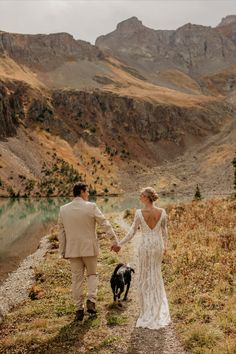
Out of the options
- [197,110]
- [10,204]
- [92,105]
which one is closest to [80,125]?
[92,105]

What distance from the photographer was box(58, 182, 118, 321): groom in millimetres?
12281

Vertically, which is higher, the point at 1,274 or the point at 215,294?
the point at 215,294

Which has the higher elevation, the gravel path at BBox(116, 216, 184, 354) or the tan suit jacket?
the tan suit jacket

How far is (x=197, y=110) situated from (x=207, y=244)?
175 metres

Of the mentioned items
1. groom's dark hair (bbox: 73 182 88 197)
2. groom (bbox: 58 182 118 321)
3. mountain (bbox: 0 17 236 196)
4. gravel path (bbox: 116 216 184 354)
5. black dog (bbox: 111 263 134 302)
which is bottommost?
gravel path (bbox: 116 216 184 354)

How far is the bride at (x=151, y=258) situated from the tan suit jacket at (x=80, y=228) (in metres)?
1.02

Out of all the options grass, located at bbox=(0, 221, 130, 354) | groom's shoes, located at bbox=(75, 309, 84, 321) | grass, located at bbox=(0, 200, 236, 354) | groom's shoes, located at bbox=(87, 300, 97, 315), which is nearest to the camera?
grass, located at bbox=(0, 200, 236, 354)

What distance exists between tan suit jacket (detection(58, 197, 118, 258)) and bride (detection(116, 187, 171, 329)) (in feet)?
3.33

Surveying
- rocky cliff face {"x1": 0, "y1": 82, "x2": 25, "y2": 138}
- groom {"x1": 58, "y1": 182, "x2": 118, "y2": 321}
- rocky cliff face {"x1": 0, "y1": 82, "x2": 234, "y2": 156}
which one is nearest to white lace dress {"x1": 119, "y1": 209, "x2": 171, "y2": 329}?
groom {"x1": 58, "y1": 182, "x2": 118, "y2": 321}

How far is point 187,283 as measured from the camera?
15.1 meters

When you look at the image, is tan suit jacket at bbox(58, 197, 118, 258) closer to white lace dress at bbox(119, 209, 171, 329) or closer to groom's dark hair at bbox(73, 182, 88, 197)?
groom's dark hair at bbox(73, 182, 88, 197)

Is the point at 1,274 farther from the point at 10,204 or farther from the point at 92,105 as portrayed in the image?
the point at 92,105

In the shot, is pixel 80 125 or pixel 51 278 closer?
pixel 51 278

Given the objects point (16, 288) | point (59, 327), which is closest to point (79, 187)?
point (59, 327)
